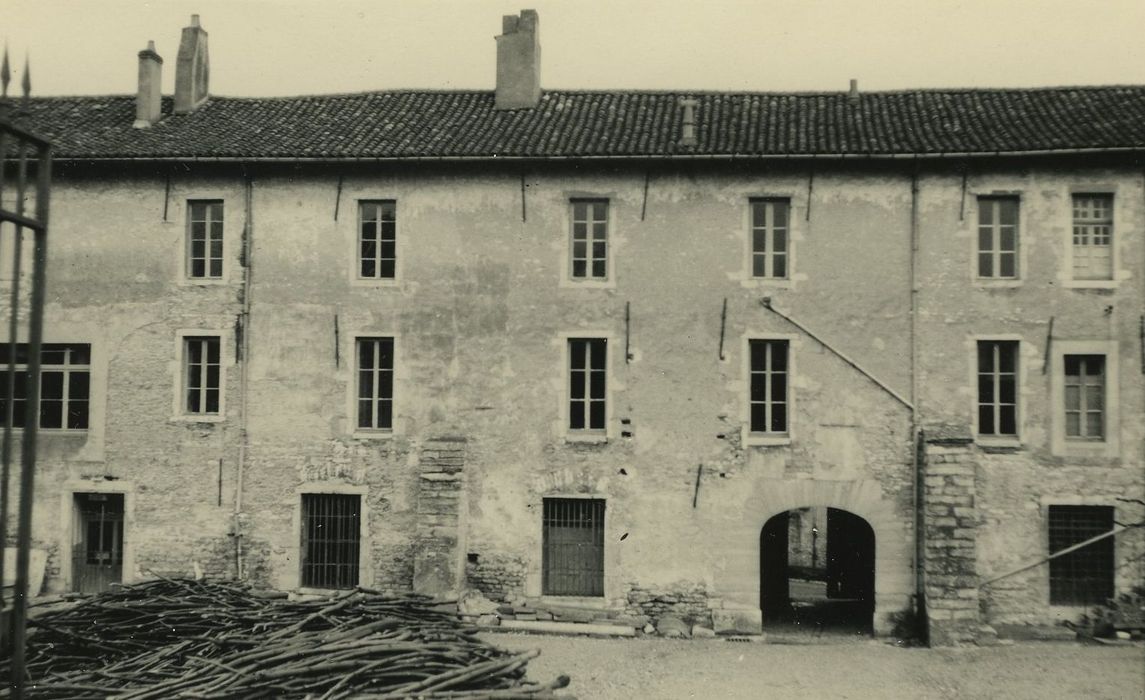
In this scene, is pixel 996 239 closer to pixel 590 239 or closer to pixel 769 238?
pixel 769 238

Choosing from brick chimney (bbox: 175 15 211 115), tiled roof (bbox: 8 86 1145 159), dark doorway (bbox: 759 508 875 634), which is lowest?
dark doorway (bbox: 759 508 875 634)

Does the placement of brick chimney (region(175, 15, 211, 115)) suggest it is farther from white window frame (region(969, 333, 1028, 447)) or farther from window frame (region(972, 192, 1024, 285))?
white window frame (region(969, 333, 1028, 447))

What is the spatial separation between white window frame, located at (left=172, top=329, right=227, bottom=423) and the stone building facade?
3.1 inches

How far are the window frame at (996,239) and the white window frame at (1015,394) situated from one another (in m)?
1.08

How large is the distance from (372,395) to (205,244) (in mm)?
4687

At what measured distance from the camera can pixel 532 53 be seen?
19.5 metres

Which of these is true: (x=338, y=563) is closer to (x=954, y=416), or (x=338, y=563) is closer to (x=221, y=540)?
(x=221, y=540)

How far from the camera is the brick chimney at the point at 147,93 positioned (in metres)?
19.5

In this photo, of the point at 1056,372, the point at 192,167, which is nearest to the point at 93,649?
the point at 192,167

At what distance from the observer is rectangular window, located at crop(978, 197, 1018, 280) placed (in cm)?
1684

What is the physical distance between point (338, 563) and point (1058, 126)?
1627 cm

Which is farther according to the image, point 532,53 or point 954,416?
point 532,53

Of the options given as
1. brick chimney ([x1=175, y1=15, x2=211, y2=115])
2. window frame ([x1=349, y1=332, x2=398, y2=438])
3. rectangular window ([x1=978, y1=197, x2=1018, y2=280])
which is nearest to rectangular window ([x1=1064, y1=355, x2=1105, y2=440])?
rectangular window ([x1=978, y1=197, x2=1018, y2=280])

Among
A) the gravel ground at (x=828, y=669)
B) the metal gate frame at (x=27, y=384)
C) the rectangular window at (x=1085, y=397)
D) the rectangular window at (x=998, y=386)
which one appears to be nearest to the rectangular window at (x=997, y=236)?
the rectangular window at (x=998, y=386)
